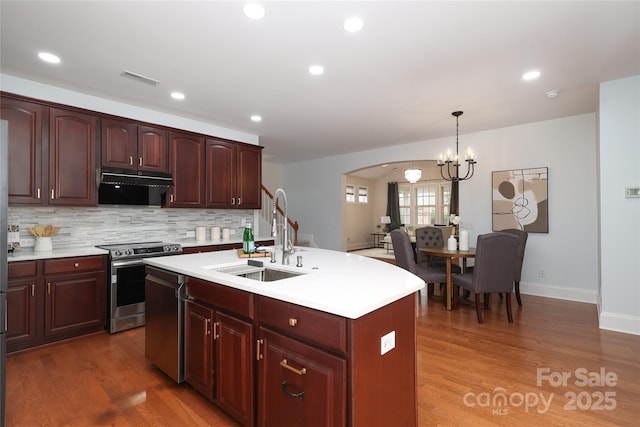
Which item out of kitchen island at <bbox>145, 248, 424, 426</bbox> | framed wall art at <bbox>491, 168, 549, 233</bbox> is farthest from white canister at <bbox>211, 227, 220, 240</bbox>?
framed wall art at <bbox>491, 168, 549, 233</bbox>

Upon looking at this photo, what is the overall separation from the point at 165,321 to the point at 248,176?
3.16 meters

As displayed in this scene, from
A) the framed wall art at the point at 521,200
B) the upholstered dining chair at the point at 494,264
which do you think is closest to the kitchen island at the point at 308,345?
the upholstered dining chair at the point at 494,264

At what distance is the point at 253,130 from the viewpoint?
5102mm

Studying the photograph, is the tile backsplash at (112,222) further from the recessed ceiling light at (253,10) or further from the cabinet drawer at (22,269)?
the recessed ceiling light at (253,10)

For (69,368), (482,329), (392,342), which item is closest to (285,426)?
(392,342)

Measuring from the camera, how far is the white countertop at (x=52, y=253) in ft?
9.31

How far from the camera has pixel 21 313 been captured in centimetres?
282

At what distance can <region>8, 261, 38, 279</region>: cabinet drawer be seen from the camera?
108 inches

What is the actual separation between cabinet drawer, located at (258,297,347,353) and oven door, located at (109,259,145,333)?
8.25 feet

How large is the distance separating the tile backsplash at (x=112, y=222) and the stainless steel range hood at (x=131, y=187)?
20cm

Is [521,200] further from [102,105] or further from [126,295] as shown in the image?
[102,105]

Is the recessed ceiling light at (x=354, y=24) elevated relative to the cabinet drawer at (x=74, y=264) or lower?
elevated

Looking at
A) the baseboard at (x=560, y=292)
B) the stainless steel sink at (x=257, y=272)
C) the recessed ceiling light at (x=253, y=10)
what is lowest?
the baseboard at (x=560, y=292)

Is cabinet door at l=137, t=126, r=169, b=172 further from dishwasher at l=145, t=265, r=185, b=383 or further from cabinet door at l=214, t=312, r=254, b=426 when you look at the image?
cabinet door at l=214, t=312, r=254, b=426
